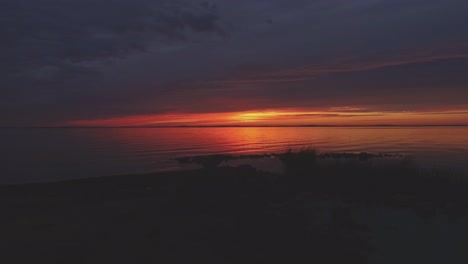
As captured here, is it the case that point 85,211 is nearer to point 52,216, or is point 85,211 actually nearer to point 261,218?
point 52,216

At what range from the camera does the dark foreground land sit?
1076 cm

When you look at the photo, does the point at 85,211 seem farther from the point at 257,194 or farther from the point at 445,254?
the point at 445,254

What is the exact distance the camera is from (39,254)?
35.1 ft

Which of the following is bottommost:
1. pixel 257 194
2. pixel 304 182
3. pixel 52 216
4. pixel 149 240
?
pixel 149 240

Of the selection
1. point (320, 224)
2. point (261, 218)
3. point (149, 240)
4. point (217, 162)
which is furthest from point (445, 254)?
point (217, 162)

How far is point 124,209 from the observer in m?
16.8

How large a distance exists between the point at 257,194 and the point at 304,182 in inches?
209

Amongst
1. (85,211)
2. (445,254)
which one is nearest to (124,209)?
(85,211)

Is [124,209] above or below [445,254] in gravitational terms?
above

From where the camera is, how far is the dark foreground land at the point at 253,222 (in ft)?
35.3

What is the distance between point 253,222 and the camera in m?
13.2

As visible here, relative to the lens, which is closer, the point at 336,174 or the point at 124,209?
the point at 124,209

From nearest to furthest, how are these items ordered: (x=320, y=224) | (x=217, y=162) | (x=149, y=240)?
1. (x=149, y=240)
2. (x=320, y=224)
3. (x=217, y=162)

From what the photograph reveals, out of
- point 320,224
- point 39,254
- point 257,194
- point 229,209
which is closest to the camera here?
point 39,254
